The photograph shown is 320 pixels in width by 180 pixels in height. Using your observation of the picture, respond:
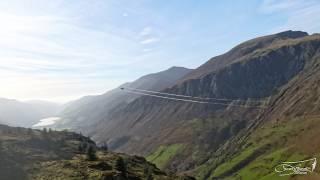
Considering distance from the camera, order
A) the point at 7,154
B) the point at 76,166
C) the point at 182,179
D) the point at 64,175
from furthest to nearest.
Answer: the point at 7,154, the point at 182,179, the point at 76,166, the point at 64,175

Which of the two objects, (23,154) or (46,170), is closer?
(46,170)

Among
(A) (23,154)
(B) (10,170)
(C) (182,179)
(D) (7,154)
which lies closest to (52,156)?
(A) (23,154)

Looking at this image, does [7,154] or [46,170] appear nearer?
[46,170]

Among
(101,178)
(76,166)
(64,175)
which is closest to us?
(101,178)

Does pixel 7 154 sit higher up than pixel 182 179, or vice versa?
pixel 7 154

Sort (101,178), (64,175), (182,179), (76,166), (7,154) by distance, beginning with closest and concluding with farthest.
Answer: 1. (101,178)
2. (64,175)
3. (76,166)
4. (182,179)
5. (7,154)

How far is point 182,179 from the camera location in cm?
15825

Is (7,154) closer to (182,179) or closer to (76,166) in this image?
(76,166)

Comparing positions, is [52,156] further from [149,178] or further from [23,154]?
[149,178]

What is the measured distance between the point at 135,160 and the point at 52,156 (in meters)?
33.1

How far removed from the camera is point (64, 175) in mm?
131750

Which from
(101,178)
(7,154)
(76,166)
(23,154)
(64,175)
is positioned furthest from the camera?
(23,154)

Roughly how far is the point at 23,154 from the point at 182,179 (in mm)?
67231

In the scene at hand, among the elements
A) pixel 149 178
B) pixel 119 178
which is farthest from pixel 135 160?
pixel 119 178
